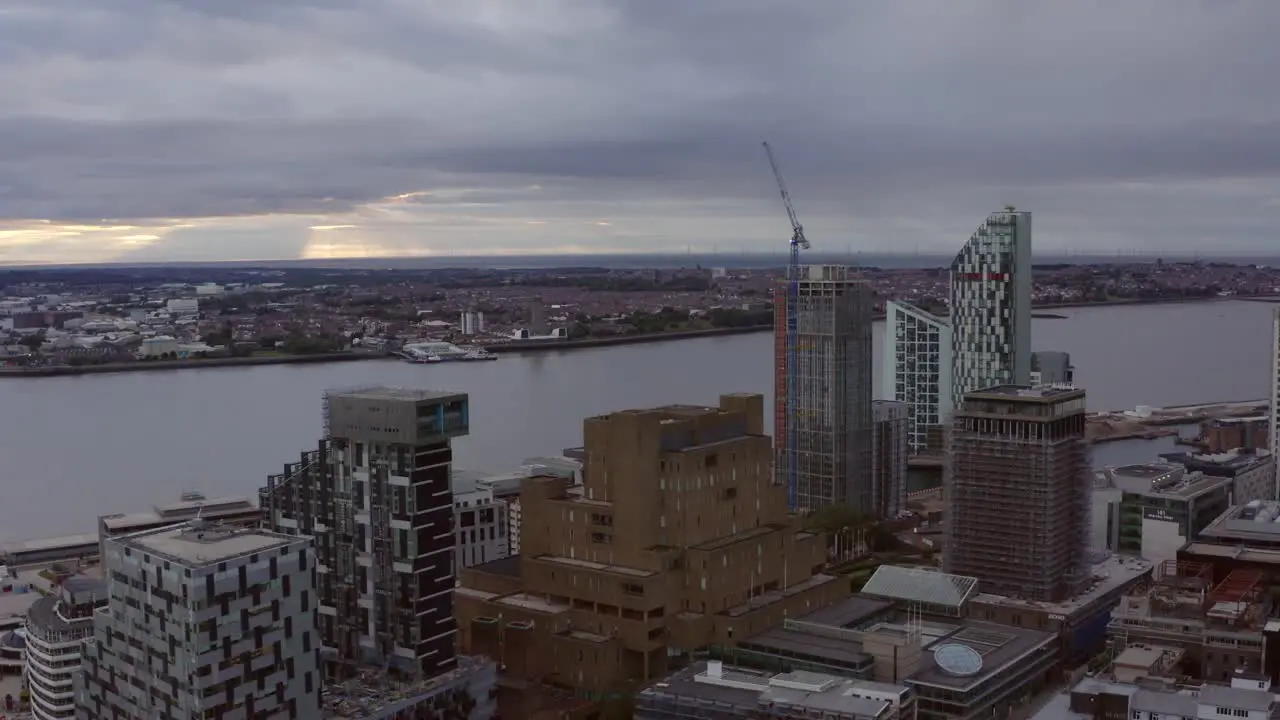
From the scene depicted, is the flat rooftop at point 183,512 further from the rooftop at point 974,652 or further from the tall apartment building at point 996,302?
the tall apartment building at point 996,302

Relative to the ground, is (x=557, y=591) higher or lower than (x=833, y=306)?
lower

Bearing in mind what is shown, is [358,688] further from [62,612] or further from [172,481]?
[172,481]

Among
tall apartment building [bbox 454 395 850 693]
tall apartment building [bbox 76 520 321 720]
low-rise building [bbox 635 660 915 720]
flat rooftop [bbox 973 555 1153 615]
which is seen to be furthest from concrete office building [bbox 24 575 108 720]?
flat rooftop [bbox 973 555 1153 615]

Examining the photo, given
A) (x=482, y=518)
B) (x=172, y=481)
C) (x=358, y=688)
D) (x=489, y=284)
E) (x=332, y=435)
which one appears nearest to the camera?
(x=358, y=688)

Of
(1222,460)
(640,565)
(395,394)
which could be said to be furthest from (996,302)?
(395,394)

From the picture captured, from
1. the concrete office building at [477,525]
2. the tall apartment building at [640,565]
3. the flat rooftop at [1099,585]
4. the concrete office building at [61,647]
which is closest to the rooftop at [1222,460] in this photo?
the flat rooftop at [1099,585]

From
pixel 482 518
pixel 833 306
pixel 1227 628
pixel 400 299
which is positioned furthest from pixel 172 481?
pixel 400 299

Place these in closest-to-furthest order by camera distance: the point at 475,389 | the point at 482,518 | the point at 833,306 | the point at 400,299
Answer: the point at 482,518, the point at 833,306, the point at 475,389, the point at 400,299
